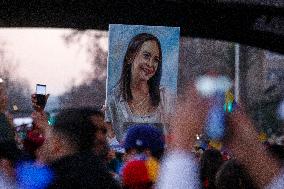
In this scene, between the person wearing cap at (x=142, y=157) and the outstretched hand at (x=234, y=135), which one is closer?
the outstretched hand at (x=234, y=135)

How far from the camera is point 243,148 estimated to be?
2193 mm

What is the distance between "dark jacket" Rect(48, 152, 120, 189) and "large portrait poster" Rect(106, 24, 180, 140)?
13.4 ft

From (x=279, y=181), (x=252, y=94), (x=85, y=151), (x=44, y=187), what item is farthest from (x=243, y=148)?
(x=252, y=94)

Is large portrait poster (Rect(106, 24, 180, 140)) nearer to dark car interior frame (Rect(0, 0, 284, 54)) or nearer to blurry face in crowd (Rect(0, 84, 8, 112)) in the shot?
dark car interior frame (Rect(0, 0, 284, 54))

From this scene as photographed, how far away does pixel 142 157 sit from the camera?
109 inches

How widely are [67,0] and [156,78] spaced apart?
1914 millimetres

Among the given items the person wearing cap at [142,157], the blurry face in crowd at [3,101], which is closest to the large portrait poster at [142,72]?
the blurry face in crowd at [3,101]

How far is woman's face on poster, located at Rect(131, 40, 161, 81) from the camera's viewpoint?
6895mm

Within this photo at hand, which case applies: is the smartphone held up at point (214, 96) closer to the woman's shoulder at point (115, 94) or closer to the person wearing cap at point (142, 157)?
the person wearing cap at point (142, 157)

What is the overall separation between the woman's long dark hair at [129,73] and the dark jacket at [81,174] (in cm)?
419

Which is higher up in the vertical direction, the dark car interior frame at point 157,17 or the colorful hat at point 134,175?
the dark car interior frame at point 157,17

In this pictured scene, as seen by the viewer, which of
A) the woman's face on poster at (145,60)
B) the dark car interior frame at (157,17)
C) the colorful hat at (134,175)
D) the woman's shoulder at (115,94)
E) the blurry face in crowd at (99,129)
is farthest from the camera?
the dark car interior frame at (157,17)

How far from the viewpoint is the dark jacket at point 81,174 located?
2.53 m

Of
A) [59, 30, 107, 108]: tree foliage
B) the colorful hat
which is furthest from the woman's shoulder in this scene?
[59, 30, 107, 108]: tree foliage
